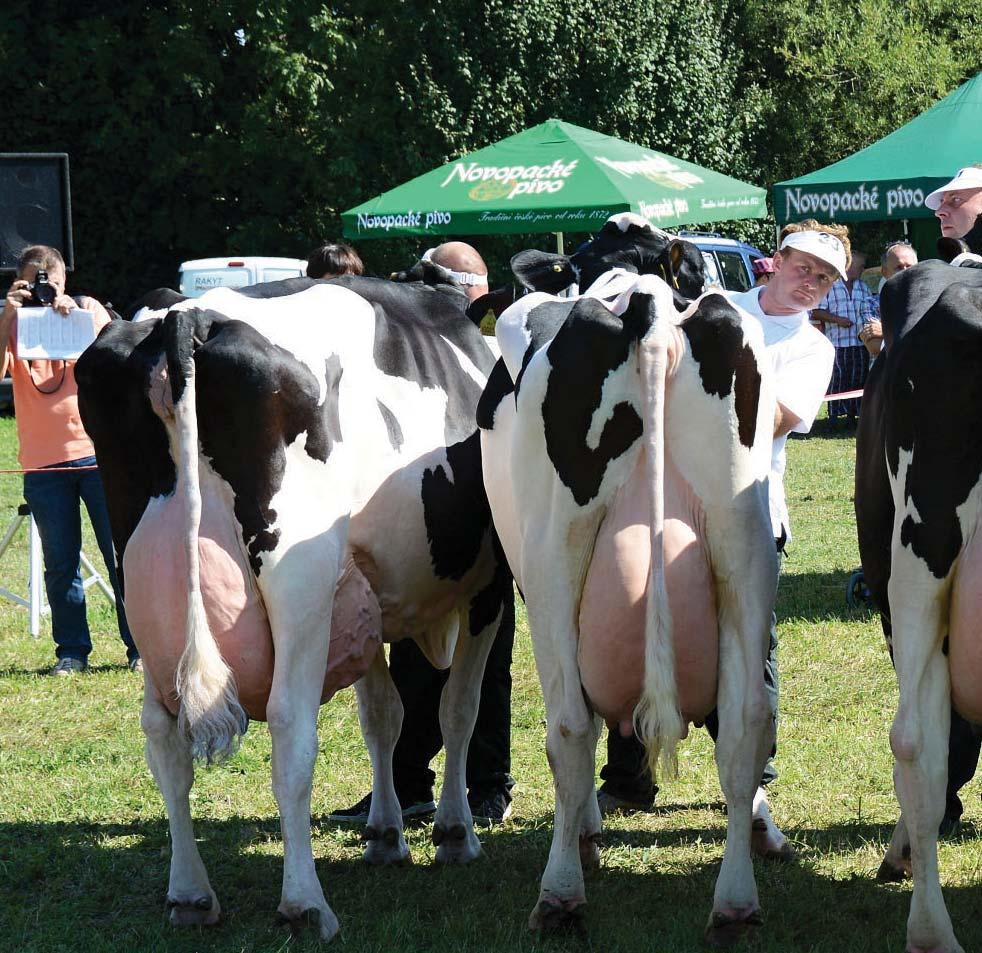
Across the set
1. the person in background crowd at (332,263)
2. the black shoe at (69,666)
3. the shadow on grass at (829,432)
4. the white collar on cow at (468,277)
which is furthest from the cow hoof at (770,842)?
the shadow on grass at (829,432)

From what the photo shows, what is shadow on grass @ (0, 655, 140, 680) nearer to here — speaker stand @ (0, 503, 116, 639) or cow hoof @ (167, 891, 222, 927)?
speaker stand @ (0, 503, 116, 639)

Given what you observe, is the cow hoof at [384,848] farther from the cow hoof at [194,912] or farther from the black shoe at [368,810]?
the cow hoof at [194,912]

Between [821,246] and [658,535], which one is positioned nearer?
[658,535]

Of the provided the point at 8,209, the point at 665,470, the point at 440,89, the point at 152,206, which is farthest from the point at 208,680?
the point at 152,206

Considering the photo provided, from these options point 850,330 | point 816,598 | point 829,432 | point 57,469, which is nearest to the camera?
point 57,469

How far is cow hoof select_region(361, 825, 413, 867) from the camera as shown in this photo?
496 cm

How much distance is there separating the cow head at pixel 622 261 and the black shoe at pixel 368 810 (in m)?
2.02

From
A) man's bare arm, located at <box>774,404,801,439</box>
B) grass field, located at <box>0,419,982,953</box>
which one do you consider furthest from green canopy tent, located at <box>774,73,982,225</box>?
man's bare arm, located at <box>774,404,801,439</box>

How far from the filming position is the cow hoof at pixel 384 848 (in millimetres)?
4961

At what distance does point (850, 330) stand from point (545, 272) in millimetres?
12123

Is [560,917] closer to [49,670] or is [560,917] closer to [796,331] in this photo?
[796,331]

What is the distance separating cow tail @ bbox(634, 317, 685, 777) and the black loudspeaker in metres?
10.3

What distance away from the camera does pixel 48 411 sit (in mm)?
7680

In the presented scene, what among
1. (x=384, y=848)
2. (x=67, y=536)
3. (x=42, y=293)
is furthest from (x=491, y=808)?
(x=42, y=293)
